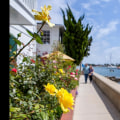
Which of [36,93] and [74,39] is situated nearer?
[36,93]

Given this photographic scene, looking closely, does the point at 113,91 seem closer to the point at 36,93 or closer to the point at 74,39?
the point at 36,93

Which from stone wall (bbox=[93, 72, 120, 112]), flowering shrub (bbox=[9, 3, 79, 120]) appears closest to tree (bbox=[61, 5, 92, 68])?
stone wall (bbox=[93, 72, 120, 112])

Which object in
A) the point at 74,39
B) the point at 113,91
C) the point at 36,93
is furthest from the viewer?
the point at 74,39

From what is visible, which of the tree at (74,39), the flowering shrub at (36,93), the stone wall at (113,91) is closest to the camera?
the flowering shrub at (36,93)

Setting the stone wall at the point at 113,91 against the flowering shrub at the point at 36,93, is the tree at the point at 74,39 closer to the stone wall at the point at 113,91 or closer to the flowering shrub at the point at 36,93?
the stone wall at the point at 113,91

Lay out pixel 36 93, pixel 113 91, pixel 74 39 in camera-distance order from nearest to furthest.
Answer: pixel 36 93, pixel 113 91, pixel 74 39

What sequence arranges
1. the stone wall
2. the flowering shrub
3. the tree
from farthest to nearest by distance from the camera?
1. the tree
2. the stone wall
3. the flowering shrub

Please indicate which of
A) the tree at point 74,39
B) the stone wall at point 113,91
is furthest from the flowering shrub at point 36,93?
the tree at point 74,39

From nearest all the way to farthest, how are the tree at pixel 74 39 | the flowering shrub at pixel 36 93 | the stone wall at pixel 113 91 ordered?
the flowering shrub at pixel 36 93 < the stone wall at pixel 113 91 < the tree at pixel 74 39

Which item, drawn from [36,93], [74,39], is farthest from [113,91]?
[74,39]

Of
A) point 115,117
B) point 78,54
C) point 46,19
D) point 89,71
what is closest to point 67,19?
point 78,54

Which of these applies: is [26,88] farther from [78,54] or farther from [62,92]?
[78,54]

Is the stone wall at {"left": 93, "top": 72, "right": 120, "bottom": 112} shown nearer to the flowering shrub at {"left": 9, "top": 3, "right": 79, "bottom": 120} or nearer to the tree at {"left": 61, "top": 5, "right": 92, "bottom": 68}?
the flowering shrub at {"left": 9, "top": 3, "right": 79, "bottom": 120}

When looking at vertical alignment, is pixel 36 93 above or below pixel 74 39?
below
